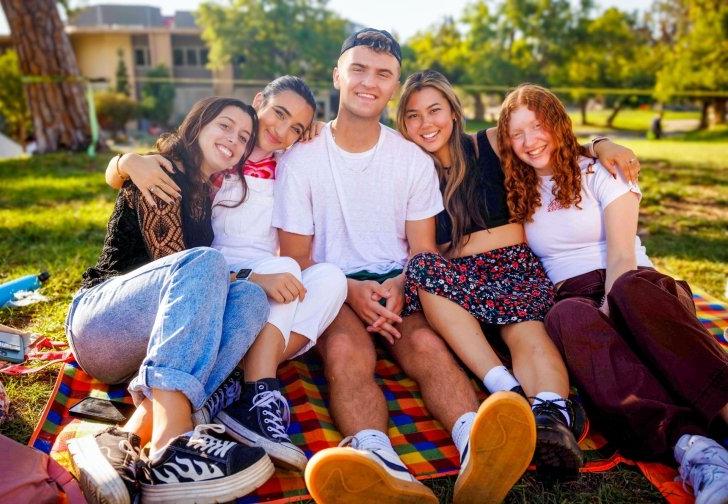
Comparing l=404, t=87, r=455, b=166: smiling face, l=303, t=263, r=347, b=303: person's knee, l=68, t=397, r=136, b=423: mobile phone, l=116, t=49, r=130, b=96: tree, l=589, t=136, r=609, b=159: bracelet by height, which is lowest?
l=68, t=397, r=136, b=423: mobile phone

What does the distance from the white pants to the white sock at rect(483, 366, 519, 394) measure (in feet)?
2.54

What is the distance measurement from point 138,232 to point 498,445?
5.95 feet

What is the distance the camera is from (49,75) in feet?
36.5

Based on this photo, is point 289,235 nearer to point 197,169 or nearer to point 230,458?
point 197,169

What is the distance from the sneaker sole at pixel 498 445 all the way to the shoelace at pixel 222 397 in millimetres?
1072

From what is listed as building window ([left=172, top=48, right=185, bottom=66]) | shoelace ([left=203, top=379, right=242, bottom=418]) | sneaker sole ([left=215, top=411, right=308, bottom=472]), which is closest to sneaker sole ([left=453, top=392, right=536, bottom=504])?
sneaker sole ([left=215, top=411, right=308, bottom=472])

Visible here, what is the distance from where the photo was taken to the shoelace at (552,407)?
2.30m

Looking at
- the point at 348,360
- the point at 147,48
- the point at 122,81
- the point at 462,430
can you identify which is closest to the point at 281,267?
the point at 348,360

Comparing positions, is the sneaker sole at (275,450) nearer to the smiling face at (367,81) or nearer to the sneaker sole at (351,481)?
the sneaker sole at (351,481)

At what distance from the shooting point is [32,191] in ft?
26.5

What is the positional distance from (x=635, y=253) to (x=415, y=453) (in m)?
1.52

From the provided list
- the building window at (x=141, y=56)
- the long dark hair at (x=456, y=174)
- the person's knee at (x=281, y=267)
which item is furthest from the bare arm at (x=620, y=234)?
the building window at (x=141, y=56)

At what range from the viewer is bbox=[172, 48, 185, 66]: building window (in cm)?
4265

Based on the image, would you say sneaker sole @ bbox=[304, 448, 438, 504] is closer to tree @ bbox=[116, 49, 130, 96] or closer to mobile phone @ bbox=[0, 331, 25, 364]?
mobile phone @ bbox=[0, 331, 25, 364]
